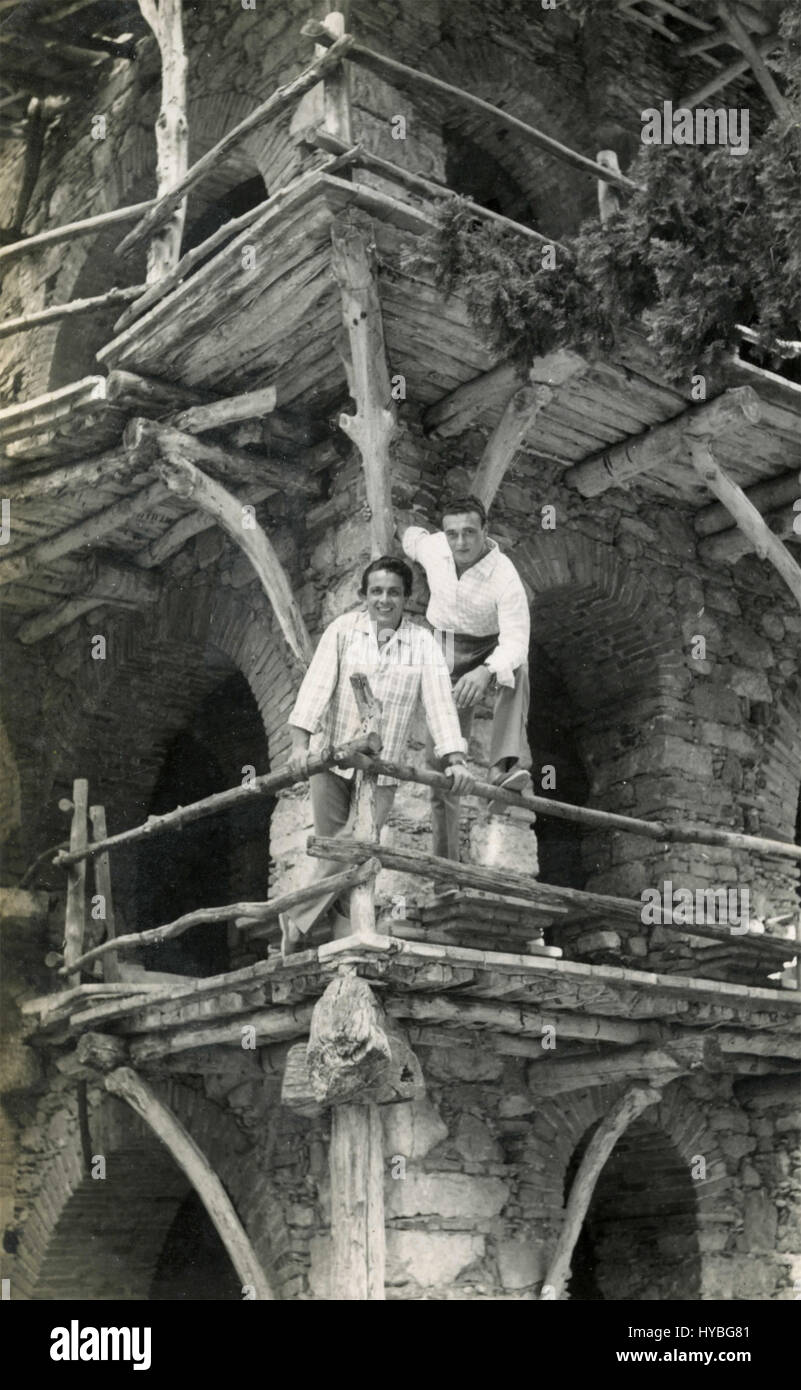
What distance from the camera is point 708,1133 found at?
9.82 metres

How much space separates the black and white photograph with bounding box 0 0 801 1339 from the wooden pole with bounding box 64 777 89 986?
0.9 inches

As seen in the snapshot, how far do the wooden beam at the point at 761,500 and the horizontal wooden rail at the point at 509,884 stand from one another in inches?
96.0

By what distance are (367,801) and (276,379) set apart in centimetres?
259

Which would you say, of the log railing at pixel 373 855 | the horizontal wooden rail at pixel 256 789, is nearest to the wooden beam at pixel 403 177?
the log railing at pixel 373 855

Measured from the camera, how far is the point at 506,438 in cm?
898

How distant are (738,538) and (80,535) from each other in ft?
12.3

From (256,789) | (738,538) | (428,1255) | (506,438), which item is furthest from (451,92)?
(428,1255)

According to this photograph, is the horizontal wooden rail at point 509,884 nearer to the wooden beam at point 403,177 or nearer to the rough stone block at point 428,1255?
the rough stone block at point 428,1255

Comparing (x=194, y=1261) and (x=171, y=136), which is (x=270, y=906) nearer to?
(x=194, y=1261)

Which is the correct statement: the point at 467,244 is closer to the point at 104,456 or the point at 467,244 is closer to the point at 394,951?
the point at 104,456

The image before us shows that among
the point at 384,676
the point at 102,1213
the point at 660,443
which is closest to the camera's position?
the point at 384,676

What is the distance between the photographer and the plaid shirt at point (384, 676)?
825 cm

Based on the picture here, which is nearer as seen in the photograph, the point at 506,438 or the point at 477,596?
the point at 477,596

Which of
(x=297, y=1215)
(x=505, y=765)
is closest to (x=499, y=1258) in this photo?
(x=297, y=1215)
